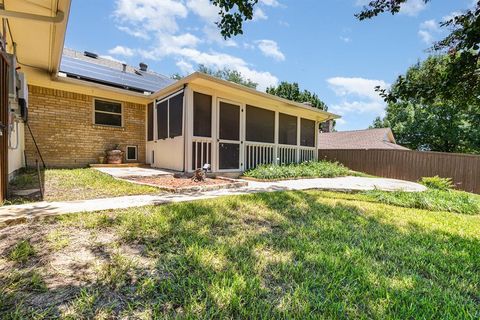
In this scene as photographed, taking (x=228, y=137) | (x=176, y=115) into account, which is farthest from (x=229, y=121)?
(x=176, y=115)

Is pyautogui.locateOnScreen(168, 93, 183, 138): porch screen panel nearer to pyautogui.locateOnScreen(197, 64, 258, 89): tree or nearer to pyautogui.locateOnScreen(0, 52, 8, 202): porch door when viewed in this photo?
pyautogui.locateOnScreen(0, 52, 8, 202): porch door

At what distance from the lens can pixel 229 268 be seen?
5.85 ft

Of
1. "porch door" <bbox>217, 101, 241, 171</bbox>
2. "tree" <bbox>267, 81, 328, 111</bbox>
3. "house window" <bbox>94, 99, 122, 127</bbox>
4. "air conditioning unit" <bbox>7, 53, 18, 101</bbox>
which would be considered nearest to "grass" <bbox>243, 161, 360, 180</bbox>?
"porch door" <bbox>217, 101, 241, 171</bbox>

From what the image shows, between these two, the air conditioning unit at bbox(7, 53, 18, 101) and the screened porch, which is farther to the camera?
the screened porch

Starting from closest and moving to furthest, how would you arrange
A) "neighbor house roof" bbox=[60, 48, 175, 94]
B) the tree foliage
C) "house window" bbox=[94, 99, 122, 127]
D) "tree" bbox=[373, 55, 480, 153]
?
1. the tree foliage
2. "house window" bbox=[94, 99, 122, 127]
3. "neighbor house roof" bbox=[60, 48, 175, 94]
4. "tree" bbox=[373, 55, 480, 153]

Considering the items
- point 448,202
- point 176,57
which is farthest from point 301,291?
point 176,57

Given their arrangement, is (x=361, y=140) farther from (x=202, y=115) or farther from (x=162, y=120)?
(x=162, y=120)

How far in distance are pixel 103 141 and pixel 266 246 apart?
8.01 metres

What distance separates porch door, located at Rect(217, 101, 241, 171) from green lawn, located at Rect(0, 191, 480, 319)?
428 cm

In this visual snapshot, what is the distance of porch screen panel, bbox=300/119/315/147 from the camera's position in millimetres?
10138

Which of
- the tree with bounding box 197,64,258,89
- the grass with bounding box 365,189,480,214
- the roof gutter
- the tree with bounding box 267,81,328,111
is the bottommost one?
the grass with bounding box 365,189,480,214

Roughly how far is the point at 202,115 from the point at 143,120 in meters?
3.52

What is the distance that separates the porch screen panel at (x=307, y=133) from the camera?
1014 cm

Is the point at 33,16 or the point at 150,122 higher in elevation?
the point at 33,16
